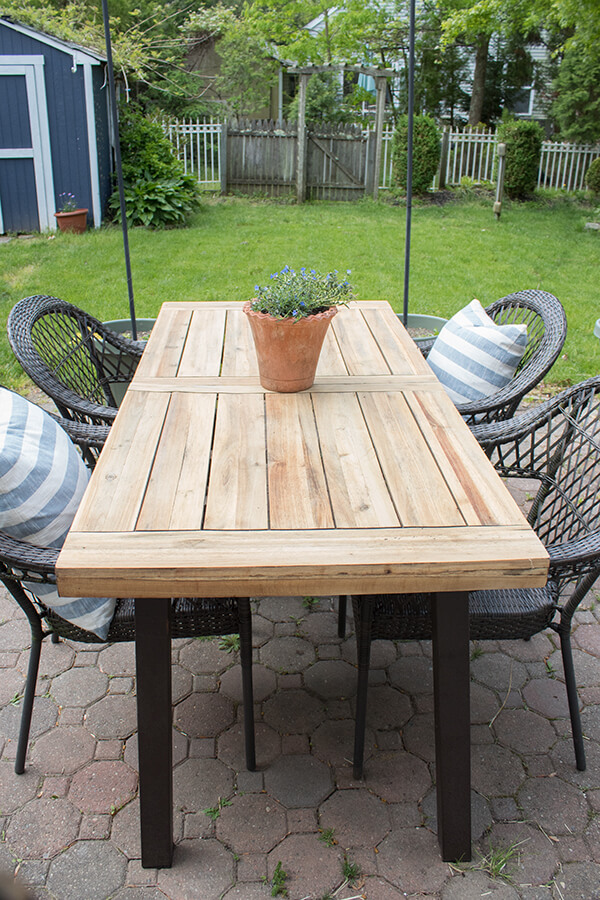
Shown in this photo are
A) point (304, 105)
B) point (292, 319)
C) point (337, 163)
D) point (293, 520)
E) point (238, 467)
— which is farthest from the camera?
point (337, 163)

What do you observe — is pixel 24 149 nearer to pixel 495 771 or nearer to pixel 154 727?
pixel 154 727

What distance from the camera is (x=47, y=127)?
26.5 feet

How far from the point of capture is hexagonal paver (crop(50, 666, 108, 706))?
7.09ft

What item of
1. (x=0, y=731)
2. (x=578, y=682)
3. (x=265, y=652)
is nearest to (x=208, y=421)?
(x=265, y=652)

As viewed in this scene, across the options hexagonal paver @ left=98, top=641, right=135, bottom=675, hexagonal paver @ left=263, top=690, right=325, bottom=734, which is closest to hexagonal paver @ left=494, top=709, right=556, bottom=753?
hexagonal paver @ left=263, top=690, right=325, bottom=734

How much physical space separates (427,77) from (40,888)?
1613cm

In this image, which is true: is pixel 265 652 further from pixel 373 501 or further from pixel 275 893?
pixel 373 501

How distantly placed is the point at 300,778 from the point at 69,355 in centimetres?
168

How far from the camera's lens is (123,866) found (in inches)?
65.6

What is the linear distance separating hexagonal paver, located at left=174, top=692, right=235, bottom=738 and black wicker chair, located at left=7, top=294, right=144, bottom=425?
3.09 feet

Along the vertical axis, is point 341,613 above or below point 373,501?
below

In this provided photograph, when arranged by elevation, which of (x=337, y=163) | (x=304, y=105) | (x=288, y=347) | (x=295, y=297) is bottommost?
(x=288, y=347)

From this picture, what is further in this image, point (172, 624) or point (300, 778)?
point (300, 778)

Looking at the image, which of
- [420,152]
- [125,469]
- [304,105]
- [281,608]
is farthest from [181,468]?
[420,152]
